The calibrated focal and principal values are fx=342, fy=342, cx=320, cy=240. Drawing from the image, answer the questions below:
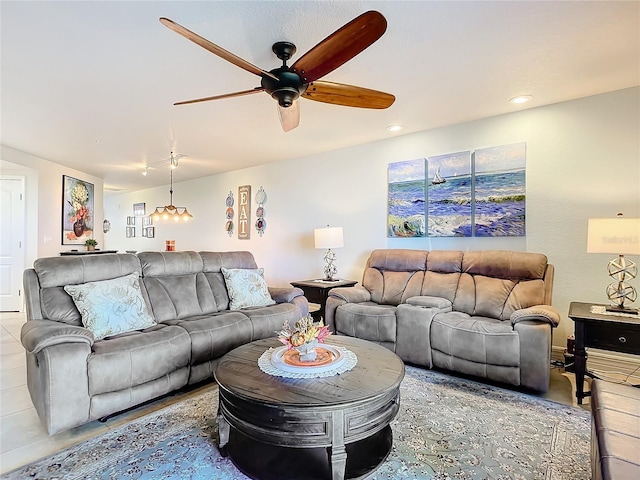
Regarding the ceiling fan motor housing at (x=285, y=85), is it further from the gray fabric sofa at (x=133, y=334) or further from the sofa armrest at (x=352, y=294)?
the sofa armrest at (x=352, y=294)

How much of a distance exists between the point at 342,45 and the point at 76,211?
6768 millimetres

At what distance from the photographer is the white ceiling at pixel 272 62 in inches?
76.8

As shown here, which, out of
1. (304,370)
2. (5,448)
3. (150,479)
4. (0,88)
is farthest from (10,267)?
(304,370)

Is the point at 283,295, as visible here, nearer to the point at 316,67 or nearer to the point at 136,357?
the point at 136,357

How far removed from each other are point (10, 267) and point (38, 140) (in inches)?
102

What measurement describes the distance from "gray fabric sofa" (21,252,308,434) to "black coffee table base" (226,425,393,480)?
84 centimetres

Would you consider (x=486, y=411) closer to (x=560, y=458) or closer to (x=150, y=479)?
(x=560, y=458)

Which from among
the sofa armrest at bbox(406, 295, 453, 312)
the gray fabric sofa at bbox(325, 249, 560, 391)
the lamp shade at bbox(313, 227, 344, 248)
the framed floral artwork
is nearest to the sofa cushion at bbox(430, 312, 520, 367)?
the gray fabric sofa at bbox(325, 249, 560, 391)

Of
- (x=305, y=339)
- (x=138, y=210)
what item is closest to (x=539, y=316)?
(x=305, y=339)

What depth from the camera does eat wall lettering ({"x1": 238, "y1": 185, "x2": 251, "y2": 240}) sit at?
20.4ft

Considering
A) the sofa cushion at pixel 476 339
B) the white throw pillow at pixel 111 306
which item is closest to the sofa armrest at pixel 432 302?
the sofa cushion at pixel 476 339

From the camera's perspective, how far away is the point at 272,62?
2.52m

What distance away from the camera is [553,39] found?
2209 mm

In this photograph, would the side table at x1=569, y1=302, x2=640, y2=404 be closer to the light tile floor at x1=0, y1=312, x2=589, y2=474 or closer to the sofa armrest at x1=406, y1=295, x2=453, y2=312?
the light tile floor at x1=0, y1=312, x2=589, y2=474
